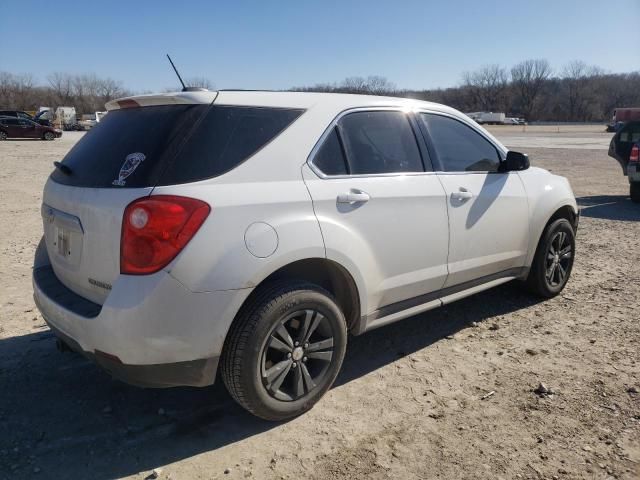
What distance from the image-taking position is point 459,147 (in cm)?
393

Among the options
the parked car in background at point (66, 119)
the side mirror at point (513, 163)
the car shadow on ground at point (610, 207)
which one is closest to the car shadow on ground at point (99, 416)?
the side mirror at point (513, 163)

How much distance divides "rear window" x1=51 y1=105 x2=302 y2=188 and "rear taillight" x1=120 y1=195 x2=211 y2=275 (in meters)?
0.12

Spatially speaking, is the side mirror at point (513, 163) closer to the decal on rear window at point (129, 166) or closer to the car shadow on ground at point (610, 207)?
the decal on rear window at point (129, 166)

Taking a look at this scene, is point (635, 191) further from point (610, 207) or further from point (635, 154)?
point (610, 207)

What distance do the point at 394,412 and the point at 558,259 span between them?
2681mm

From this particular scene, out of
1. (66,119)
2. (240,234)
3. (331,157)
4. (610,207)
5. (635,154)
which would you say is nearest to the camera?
(240,234)

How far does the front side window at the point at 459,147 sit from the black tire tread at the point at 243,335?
174 cm

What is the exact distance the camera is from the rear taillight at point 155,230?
7.77 feet

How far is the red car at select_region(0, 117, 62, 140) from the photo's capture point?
34719 mm

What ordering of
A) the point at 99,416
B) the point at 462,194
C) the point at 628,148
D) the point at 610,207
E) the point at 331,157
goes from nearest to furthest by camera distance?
the point at 99,416
the point at 331,157
the point at 462,194
the point at 610,207
the point at 628,148

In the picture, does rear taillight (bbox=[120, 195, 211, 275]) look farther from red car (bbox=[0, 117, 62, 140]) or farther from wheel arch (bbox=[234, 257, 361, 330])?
red car (bbox=[0, 117, 62, 140])

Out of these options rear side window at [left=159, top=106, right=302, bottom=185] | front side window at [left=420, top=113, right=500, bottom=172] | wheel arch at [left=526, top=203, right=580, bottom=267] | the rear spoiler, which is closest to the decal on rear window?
rear side window at [left=159, top=106, right=302, bottom=185]

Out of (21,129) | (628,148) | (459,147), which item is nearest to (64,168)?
(459,147)

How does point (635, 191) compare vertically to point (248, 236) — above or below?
below
